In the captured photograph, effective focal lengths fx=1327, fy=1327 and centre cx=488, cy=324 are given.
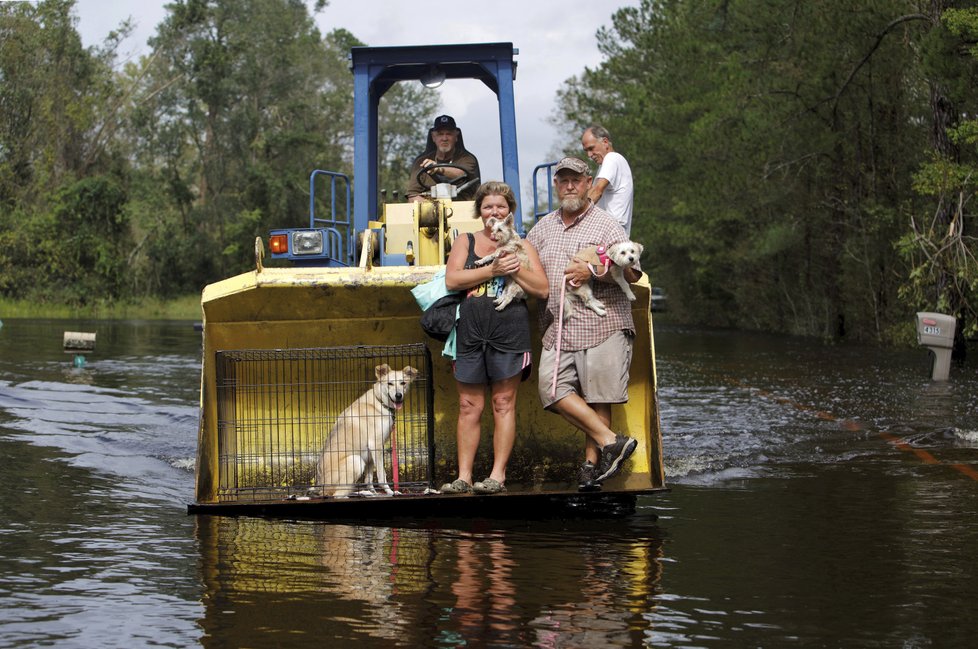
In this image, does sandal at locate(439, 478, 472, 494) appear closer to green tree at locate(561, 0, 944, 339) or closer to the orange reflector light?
the orange reflector light

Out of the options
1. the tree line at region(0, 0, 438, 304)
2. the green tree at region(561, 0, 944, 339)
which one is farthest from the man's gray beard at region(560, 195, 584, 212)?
the tree line at region(0, 0, 438, 304)

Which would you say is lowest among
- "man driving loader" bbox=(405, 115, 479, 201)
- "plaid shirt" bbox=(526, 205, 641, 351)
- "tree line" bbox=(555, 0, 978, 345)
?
"plaid shirt" bbox=(526, 205, 641, 351)

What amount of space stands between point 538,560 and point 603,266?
1.96 meters

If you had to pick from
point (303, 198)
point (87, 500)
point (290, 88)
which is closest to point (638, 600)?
point (87, 500)

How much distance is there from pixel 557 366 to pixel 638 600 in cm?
237

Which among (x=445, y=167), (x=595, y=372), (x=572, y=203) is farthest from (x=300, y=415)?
(x=445, y=167)

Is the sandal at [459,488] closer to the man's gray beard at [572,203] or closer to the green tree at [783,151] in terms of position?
the man's gray beard at [572,203]

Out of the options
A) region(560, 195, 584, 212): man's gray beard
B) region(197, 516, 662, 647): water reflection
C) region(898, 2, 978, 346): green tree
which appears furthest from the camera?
region(898, 2, 978, 346): green tree

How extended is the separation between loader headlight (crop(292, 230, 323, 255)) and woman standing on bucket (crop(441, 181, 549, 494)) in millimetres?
1723

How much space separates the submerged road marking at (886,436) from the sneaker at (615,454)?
3168 mm

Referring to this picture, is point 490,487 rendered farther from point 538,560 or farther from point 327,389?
point 327,389

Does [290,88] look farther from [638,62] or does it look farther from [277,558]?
[277,558]

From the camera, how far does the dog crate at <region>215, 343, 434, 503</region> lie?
27.4 ft

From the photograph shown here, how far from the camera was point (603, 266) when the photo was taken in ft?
25.8
